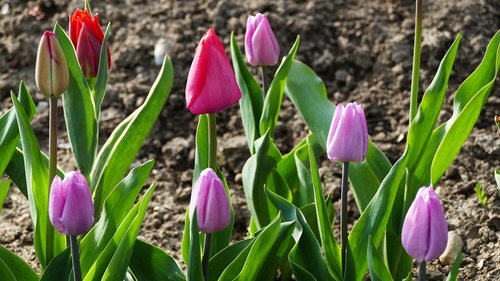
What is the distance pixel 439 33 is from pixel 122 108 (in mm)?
1113

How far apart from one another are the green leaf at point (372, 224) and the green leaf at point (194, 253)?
355 mm

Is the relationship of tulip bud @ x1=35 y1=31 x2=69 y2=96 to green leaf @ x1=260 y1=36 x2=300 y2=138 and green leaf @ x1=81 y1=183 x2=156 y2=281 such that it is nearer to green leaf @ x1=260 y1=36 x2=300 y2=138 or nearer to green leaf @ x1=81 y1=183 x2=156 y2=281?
green leaf @ x1=81 y1=183 x2=156 y2=281

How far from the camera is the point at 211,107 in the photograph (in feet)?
6.02

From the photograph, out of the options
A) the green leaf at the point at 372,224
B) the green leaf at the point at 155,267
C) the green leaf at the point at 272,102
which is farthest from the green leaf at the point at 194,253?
the green leaf at the point at 272,102

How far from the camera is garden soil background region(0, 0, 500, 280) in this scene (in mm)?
2809

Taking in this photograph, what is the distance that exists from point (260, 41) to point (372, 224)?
477mm

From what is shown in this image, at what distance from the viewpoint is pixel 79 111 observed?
222cm

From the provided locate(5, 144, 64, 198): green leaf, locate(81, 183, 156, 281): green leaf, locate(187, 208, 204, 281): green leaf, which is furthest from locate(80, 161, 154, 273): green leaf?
locate(5, 144, 64, 198): green leaf

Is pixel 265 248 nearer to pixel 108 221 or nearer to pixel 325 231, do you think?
pixel 325 231

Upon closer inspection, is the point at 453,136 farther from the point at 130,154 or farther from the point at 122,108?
the point at 122,108

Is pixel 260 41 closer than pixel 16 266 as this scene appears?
No

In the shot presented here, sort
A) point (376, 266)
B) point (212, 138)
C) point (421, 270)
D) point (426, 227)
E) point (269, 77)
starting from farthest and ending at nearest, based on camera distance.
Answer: point (269, 77), point (212, 138), point (376, 266), point (421, 270), point (426, 227)

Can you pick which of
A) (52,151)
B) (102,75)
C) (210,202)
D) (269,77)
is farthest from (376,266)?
(269,77)

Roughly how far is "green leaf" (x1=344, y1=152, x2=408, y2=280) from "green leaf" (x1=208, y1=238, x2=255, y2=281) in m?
0.22
